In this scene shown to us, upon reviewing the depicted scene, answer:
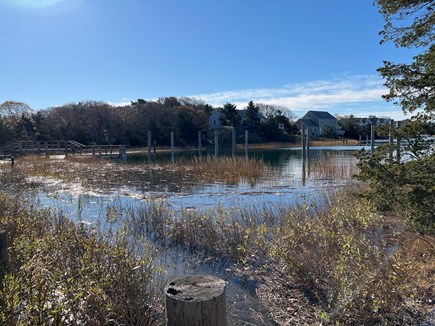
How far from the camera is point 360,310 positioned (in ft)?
10.4

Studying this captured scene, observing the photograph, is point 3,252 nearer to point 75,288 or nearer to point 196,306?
point 75,288

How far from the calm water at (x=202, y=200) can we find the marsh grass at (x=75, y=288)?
3.52ft

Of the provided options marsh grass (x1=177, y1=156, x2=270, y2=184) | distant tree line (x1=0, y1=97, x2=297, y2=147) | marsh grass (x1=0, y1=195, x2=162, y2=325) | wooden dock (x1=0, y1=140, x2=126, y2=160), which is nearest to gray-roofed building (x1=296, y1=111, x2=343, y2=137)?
distant tree line (x1=0, y1=97, x2=297, y2=147)

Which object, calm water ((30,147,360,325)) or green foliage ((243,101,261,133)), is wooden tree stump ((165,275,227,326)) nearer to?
calm water ((30,147,360,325))

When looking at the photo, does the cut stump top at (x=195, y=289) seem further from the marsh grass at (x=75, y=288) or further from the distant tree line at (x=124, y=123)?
the distant tree line at (x=124, y=123)

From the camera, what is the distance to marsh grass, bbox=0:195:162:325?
206 cm

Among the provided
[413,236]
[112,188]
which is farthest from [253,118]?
[413,236]

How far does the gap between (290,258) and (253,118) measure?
159ft

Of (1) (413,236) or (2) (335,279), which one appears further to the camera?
(1) (413,236)

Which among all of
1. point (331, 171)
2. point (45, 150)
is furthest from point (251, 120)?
point (331, 171)

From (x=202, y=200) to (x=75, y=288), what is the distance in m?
7.66

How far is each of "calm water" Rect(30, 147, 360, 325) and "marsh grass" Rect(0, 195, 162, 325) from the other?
1073 millimetres

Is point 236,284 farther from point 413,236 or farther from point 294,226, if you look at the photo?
point 413,236

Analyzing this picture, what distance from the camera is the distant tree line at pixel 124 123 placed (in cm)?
4209
